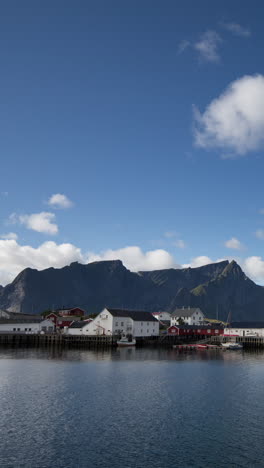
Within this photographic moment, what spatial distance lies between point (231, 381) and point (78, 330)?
77.2 meters

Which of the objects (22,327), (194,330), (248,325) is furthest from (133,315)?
(248,325)

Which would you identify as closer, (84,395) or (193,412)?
(193,412)

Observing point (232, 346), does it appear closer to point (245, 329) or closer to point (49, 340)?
point (245, 329)

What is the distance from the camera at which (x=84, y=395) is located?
46.5m

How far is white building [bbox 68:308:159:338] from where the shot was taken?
121 meters

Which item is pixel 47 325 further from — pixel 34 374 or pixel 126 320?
pixel 34 374

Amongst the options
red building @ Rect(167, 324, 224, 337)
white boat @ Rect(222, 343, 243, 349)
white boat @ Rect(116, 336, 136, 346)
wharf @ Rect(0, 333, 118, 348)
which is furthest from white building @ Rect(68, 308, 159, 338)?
white boat @ Rect(222, 343, 243, 349)

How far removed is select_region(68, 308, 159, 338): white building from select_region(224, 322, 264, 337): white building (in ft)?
95.3

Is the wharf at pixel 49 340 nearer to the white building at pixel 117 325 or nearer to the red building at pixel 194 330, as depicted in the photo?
the white building at pixel 117 325

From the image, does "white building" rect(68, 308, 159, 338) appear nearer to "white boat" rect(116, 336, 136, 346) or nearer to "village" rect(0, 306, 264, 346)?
"village" rect(0, 306, 264, 346)

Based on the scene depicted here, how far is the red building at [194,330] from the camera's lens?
477 feet

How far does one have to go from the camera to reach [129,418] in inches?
1491

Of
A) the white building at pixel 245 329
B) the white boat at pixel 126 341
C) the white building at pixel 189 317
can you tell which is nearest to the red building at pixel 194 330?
the white building at pixel 245 329

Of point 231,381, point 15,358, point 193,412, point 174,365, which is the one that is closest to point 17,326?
point 15,358
